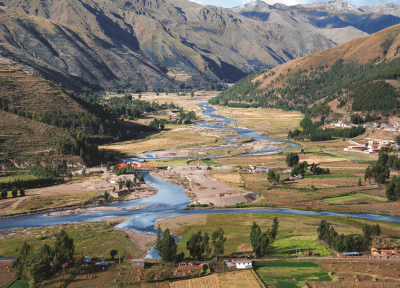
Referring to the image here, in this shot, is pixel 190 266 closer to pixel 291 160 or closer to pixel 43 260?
pixel 43 260

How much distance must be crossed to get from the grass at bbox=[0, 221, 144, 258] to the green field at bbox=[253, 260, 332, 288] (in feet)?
70.7

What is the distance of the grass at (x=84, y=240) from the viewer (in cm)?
6700

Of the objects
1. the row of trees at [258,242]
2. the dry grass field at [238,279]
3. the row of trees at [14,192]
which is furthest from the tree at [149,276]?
the row of trees at [14,192]

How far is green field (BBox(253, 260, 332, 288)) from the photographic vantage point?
2243 inches

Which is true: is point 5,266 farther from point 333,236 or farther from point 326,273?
point 333,236

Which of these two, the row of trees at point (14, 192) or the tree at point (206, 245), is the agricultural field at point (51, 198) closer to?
the row of trees at point (14, 192)

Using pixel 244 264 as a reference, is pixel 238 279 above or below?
below

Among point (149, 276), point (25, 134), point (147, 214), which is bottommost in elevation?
point (149, 276)

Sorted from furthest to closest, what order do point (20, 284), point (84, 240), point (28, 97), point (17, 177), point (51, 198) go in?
point (28, 97)
point (17, 177)
point (51, 198)
point (84, 240)
point (20, 284)

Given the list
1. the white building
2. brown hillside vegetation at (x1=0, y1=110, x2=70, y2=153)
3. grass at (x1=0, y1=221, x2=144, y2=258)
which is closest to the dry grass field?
the white building

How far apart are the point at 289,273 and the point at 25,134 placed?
393 ft

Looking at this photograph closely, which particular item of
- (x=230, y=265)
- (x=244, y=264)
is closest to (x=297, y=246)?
(x=244, y=264)

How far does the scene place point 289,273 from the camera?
59.9 m

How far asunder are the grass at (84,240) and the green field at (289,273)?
21.6 metres
